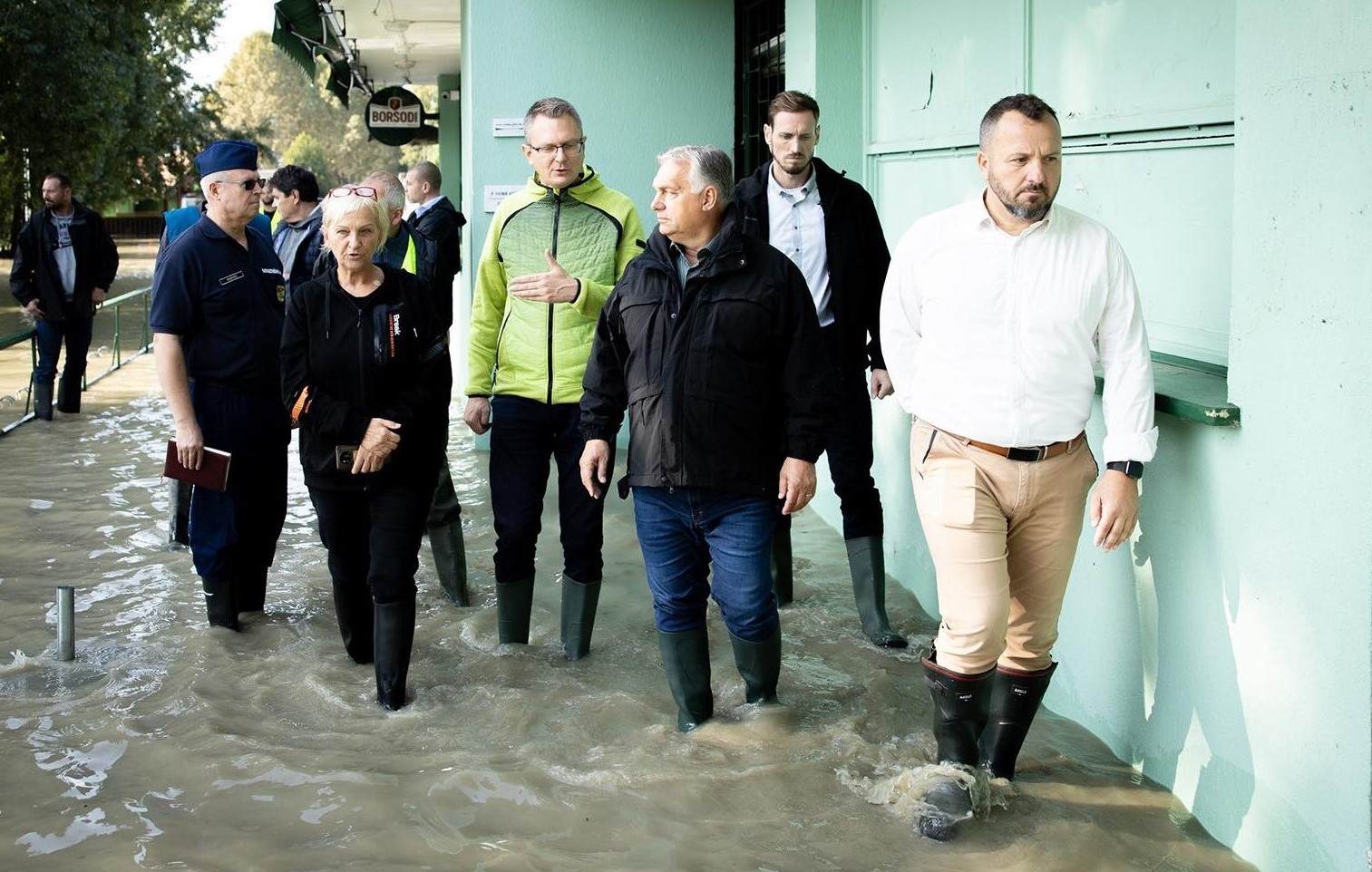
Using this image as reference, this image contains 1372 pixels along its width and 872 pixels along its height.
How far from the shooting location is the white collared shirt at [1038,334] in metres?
3.77

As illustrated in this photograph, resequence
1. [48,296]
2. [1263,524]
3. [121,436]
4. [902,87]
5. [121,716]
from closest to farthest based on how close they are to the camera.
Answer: [1263,524] < [121,716] < [902,87] < [121,436] < [48,296]

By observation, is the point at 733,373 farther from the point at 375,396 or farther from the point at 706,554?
the point at 375,396

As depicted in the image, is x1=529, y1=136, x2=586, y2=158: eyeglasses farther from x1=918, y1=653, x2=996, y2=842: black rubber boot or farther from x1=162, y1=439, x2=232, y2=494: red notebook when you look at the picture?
x1=918, y1=653, x2=996, y2=842: black rubber boot

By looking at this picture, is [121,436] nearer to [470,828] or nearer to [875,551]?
[875,551]

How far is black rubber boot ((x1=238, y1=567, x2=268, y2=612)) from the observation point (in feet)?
19.9

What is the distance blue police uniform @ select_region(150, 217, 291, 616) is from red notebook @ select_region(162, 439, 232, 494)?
0.16 metres

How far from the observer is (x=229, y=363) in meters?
5.66

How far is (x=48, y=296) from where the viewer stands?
37.8 ft

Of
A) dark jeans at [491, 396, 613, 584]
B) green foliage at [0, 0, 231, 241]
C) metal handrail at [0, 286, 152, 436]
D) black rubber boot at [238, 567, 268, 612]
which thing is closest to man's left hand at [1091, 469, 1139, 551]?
dark jeans at [491, 396, 613, 584]

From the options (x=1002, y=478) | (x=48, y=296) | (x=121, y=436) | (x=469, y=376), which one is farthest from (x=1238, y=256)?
(x=48, y=296)

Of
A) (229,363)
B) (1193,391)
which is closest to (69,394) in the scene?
(229,363)

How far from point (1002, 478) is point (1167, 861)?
1.02 metres

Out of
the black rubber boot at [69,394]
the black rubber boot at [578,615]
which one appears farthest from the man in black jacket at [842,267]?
the black rubber boot at [69,394]

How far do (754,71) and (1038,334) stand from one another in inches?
248
